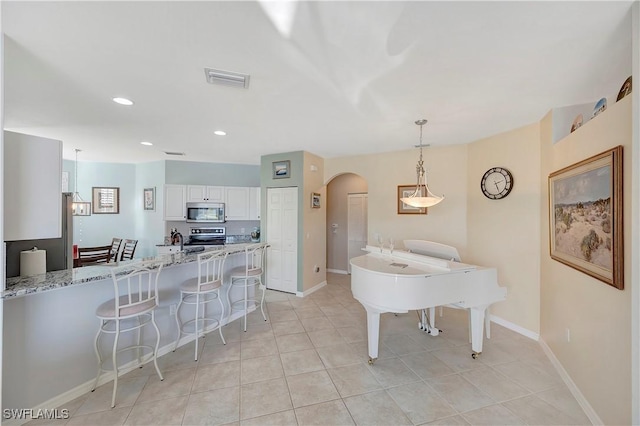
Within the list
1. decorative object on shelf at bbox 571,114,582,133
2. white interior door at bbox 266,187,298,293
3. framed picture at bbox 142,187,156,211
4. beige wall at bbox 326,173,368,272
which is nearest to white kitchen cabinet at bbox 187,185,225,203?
framed picture at bbox 142,187,156,211

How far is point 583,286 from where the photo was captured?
2111 millimetres

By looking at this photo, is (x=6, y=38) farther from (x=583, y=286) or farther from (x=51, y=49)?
(x=583, y=286)

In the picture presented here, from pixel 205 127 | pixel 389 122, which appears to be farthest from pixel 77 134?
pixel 389 122

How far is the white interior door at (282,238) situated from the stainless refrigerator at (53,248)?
109 inches

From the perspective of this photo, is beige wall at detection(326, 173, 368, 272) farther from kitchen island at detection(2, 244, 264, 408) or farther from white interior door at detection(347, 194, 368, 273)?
kitchen island at detection(2, 244, 264, 408)

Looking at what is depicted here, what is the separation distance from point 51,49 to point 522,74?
3.42 m

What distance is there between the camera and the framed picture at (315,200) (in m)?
4.88

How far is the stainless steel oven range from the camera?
565cm

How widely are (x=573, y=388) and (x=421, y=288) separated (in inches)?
59.0

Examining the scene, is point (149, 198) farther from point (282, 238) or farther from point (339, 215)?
point (339, 215)

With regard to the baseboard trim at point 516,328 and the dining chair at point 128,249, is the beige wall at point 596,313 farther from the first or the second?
the dining chair at point 128,249

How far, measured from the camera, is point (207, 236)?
572 cm

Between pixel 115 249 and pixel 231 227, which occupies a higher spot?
pixel 231 227

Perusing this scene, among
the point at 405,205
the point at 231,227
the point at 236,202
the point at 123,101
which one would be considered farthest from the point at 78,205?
the point at 405,205
